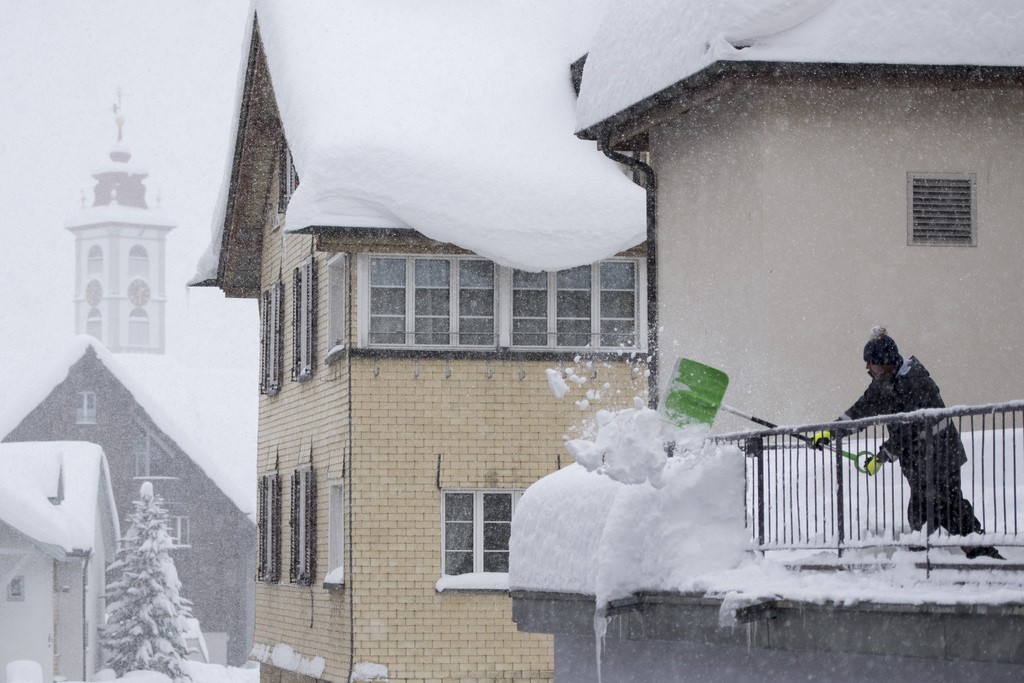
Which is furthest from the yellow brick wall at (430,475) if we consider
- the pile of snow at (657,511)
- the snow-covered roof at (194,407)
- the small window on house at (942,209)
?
the snow-covered roof at (194,407)

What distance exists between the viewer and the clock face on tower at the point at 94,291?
141500 mm

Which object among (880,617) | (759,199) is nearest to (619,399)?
(759,199)

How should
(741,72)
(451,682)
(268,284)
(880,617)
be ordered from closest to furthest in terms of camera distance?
(880,617)
(741,72)
(451,682)
(268,284)

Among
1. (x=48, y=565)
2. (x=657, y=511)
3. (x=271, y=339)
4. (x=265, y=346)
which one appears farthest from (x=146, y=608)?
(x=657, y=511)

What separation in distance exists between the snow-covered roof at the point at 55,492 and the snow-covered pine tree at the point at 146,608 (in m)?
1.23

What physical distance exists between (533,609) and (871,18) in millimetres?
5093

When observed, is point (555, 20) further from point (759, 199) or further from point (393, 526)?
point (759, 199)

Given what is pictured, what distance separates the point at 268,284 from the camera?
27.0 meters

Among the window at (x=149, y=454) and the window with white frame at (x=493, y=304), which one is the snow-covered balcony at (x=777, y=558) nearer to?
the window with white frame at (x=493, y=304)

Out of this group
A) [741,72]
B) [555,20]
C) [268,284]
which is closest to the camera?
[741,72]

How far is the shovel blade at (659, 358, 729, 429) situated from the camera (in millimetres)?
11117

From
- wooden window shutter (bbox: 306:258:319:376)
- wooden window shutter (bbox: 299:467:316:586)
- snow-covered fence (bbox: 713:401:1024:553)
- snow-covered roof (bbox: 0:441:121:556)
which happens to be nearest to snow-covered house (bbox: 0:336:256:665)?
snow-covered roof (bbox: 0:441:121:556)

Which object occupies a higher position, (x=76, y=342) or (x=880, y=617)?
(x=76, y=342)

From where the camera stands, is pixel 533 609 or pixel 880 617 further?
pixel 533 609
